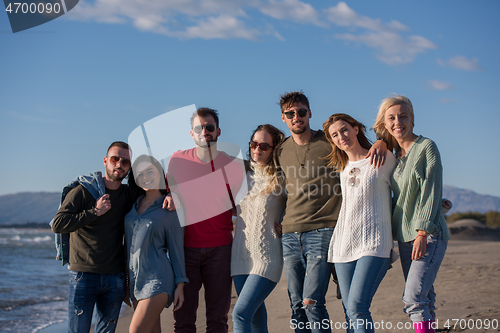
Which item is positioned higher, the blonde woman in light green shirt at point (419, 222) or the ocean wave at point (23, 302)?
the blonde woman in light green shirt at point (419, 222)

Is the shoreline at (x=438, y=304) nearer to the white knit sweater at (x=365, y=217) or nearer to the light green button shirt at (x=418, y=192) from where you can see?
the white knit sweater at (x=365, y=217)

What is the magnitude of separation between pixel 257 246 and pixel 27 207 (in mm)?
170747

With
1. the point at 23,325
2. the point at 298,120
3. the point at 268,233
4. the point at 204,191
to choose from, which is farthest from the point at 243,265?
the point at 23,325

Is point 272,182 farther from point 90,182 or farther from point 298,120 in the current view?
point 90,182

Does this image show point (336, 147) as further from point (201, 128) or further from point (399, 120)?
point (201, 128)

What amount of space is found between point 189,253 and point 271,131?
4.90 feet

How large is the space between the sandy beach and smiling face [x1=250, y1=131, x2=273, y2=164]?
10.5 feet

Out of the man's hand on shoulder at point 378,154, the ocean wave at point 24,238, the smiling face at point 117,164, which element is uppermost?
the smiling face at point 117,164

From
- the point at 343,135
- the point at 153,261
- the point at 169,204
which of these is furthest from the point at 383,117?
the point at 153,261

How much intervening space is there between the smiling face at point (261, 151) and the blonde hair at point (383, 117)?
1.04 meters

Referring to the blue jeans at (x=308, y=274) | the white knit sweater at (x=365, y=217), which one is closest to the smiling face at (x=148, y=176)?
the blue jeans at (x=308, y=274)

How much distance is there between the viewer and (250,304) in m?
3.42

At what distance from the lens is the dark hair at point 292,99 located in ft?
13.0

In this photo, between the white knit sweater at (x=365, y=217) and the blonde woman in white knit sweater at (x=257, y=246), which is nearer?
the white knit sweater at (x=365, y=217)
